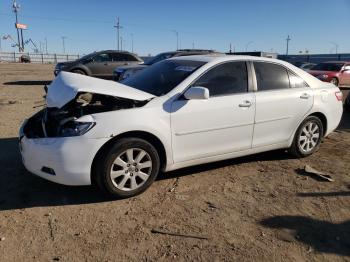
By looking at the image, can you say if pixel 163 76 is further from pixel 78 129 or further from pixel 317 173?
pixel 317 173

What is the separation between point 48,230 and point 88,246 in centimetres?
53

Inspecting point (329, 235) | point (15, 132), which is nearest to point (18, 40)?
point (15, 132)

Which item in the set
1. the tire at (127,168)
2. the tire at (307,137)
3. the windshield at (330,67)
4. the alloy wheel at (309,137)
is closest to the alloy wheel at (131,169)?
the tire at (127,168)

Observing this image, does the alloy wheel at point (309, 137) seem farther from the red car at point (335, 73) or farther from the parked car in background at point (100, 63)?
the red car at point (335, 73)

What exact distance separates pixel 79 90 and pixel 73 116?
0.38 meters

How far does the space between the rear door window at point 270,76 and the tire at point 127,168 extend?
6.31 feet

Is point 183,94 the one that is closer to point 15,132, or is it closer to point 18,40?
point 15,132

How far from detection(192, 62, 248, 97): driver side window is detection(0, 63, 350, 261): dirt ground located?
1.15 meters

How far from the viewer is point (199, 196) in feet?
15.1

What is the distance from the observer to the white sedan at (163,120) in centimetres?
418

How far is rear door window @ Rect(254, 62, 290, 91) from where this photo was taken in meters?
5.42

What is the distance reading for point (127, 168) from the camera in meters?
4.38

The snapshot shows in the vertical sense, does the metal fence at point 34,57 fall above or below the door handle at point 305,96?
above

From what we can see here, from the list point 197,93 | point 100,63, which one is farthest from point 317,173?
point 100,63
